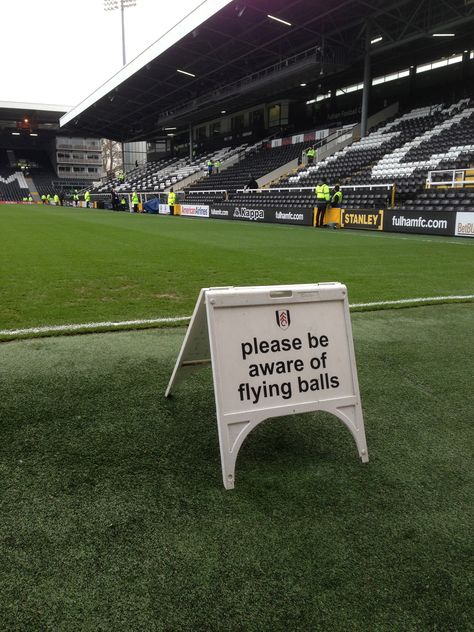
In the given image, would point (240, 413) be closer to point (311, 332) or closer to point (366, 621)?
point (311, 332)

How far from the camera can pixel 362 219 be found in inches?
747

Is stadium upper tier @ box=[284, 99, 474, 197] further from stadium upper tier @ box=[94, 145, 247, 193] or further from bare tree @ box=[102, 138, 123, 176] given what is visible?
bare tree @ box=[102, 138, 123, 176]

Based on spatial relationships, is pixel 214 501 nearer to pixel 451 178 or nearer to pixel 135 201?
pixel 451 178

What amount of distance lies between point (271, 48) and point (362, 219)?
712 inches

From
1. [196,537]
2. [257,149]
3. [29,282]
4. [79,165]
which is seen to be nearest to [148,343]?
[196,537]

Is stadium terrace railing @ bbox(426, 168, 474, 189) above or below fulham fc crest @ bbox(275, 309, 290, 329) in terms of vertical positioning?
above

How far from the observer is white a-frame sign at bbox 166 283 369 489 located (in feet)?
7.55

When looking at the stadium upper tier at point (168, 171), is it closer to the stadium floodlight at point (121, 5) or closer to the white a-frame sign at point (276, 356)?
the stadium floodlight at point (121, 5)

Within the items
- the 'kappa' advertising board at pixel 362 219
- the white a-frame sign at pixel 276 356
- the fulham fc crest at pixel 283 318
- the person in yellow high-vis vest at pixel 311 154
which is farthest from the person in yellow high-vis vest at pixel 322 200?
the fulham fc crest at pixel 283 318

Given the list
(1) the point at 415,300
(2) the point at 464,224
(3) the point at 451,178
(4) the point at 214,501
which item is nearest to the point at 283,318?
(4) the point at 214,501

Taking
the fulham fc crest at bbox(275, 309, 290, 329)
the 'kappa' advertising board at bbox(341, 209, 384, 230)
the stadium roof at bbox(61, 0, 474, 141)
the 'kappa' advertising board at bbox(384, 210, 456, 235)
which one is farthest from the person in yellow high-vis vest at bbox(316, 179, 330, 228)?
the fulham fc crest at bbox(275, 309, 290, 329)

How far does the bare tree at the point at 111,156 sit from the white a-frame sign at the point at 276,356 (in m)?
93.0

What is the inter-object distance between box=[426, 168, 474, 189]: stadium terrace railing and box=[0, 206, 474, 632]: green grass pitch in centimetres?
1588

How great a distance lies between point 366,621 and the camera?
4.98 feet
